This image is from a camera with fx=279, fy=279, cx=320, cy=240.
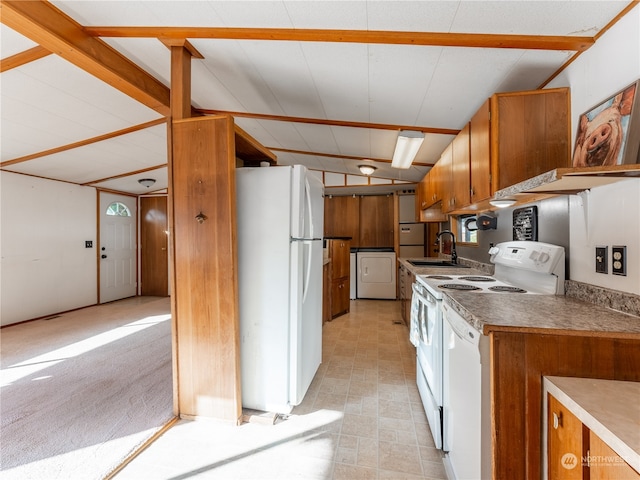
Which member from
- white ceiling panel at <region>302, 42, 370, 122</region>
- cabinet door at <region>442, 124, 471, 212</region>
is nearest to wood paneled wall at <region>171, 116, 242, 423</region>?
white ceiling panel at <region>302, 42, 370, 122</region>

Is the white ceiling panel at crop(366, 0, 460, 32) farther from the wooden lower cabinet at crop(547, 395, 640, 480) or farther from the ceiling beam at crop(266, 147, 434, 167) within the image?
the ceiling beam at crop(266, 147, 434, 167)

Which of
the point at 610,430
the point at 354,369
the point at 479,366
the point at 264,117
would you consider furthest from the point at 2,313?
the point at 610,430

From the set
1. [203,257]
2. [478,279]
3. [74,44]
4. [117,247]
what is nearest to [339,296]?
[478,279]

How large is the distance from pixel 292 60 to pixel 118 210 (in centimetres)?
560

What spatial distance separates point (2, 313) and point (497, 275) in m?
6.03

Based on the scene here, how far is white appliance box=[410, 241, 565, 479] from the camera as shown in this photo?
3.46 ft

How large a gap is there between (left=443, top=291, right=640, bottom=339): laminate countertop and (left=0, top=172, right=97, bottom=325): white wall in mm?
5604

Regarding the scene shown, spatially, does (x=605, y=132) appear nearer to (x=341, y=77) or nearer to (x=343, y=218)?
(x=341, y=77)

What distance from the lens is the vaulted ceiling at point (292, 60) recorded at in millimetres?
1310

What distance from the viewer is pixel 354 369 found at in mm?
2654

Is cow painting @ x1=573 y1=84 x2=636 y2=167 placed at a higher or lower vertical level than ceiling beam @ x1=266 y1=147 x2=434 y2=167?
lower

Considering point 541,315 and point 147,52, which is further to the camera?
point 147,52

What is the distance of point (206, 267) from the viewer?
6.11 feet

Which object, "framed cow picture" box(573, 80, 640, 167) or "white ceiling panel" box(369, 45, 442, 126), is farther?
"white ceiling panel" box(369, 45, 442, 126)
